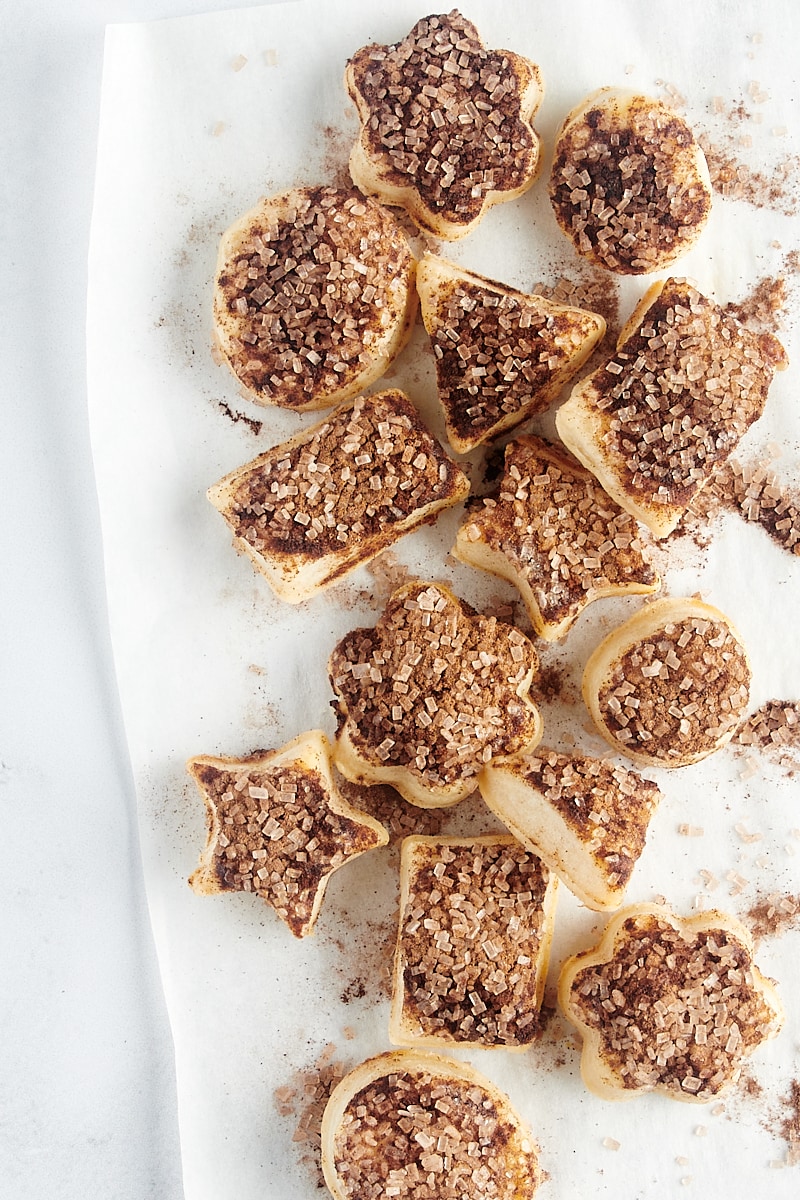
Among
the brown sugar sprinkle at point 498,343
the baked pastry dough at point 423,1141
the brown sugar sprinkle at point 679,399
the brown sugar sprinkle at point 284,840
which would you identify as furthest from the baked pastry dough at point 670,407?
the baked pastry dough at point 423,1141

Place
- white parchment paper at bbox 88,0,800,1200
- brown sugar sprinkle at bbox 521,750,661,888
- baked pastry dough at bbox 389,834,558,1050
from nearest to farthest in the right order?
1. brown sugar sprinkle at bbox 521,750,661,888
2. baked pastry dough at bbox 389,834,558,1050
3. white parchment paper at bbox 88,0,800,1200

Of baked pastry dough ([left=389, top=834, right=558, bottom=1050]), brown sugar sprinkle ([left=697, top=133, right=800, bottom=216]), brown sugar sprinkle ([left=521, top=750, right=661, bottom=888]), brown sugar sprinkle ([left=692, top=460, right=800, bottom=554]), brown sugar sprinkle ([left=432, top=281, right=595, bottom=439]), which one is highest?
brown sugar sprinkle ([left=697, top=133, right=800, bottom=216])

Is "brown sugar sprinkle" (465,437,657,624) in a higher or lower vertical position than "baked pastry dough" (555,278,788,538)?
lower

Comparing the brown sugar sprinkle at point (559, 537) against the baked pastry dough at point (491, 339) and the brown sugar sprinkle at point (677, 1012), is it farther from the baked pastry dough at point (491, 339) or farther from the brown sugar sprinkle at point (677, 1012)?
the brown sugar sprinkle at point (677, 1012)

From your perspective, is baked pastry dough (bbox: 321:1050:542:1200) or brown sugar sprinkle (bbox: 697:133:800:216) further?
brown sugar sprinkle (bbox: 697:133:800:216)

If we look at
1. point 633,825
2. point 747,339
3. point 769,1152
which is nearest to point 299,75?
point 747,339

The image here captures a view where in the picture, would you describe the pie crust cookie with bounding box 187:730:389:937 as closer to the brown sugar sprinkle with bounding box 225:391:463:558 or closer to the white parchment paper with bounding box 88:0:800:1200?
the white parchment paper with bounding box 88:0:800:1200

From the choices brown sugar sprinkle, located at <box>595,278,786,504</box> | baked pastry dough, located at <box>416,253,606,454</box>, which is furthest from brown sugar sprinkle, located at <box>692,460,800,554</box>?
baked pastry dough, located at <box>416,253,606,454</box>

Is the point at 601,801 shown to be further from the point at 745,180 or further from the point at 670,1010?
the point at 745,180
